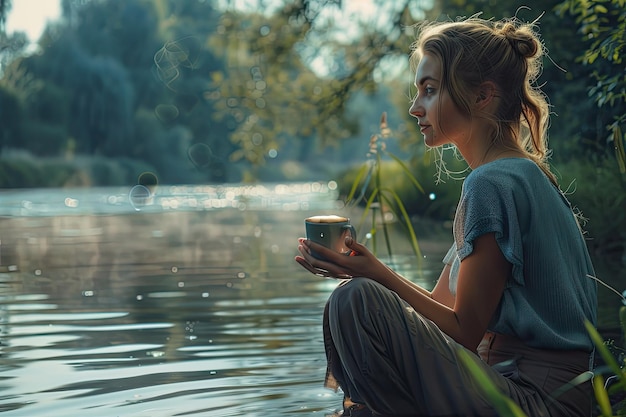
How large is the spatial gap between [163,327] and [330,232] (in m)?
2.95

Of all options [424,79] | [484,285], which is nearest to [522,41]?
[424,79]

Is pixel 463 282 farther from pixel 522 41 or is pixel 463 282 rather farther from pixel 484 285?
pixel 522 41

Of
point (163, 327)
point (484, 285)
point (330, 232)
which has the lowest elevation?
point (163, 327)

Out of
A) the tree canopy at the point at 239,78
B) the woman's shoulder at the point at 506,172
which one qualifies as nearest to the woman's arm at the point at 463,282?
the woman's shoulder at the point at 506,172

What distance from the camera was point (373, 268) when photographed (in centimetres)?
263

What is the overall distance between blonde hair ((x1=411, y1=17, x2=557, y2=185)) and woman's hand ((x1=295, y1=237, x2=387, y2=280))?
1.48ft

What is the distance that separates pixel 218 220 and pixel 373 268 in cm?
1470

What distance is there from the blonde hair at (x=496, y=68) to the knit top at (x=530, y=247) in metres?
0.15

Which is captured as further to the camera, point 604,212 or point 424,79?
point 604,212

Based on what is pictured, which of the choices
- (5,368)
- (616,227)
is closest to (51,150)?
(616,227)

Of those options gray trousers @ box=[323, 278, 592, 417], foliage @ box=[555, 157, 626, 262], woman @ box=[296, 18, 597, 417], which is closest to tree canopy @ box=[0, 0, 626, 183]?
foliage @ box=[555, 157, 626, 262]

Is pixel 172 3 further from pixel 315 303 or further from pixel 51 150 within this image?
pixel 315 303

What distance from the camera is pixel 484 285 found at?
2.51 m

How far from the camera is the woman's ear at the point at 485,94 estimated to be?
2.68m
